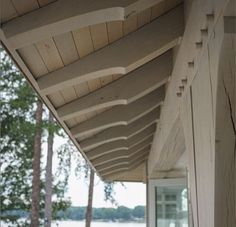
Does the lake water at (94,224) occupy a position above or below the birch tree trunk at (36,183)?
below

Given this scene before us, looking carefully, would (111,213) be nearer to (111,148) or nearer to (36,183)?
(36,183)

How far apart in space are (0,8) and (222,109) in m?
0.88

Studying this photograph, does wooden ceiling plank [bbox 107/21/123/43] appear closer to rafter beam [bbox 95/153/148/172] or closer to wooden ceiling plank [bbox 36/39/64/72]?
wooden ceiling plank [bbox 36/39/64/72]

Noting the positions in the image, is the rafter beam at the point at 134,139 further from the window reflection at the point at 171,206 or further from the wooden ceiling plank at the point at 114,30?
the wooden ceiling plank at the point at 114,30

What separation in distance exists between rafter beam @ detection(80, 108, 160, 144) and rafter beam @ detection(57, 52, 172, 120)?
1069 mm

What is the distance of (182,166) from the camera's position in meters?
4.89

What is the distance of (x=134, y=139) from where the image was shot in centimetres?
436

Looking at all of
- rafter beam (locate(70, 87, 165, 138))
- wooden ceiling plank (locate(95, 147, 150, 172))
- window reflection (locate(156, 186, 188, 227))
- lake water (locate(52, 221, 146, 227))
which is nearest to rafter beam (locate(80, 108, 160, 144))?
rafter beam (locate(70, 87, 165, 138))

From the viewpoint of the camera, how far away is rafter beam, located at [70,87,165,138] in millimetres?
3137

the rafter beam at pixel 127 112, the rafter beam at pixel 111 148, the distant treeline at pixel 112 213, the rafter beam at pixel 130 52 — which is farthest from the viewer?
the distant treeline at pixel 112 213

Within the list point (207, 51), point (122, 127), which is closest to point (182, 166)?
point (122, 127)

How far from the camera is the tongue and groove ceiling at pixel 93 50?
1.53 meters

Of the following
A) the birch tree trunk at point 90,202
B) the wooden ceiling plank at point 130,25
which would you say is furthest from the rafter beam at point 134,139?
the birch tree trunk at point 90,202

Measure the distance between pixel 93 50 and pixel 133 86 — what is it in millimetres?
535
